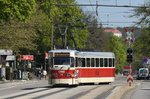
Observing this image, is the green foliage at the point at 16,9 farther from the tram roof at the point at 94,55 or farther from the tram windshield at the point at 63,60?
the tram windshield at the point at 63,60

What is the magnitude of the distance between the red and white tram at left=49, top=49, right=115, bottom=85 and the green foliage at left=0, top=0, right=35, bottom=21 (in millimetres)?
7385

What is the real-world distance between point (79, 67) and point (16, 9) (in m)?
8.55

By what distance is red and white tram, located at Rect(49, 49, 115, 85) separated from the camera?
39.6 meters

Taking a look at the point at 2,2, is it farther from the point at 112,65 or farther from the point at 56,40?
the point at 56,40

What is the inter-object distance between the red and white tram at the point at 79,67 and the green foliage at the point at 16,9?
291 inches

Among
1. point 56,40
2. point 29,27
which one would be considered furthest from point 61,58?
point 56,40

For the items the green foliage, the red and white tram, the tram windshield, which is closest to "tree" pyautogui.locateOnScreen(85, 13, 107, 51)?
the green foliage

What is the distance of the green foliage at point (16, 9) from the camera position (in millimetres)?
46562

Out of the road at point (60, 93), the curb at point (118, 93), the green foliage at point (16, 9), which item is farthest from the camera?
the green foliage at point (16, 9)

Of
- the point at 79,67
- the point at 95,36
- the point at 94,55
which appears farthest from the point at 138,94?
the point at 95,36

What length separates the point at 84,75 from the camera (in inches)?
1761

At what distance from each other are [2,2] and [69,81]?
10369mm

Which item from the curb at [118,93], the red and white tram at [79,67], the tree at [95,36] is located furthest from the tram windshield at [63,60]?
the tree at [95,36]

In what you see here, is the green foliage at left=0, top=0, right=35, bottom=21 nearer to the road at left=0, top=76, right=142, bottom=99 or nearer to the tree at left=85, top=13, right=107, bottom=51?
the road at left=0, top=76, right=142, bottom=99
